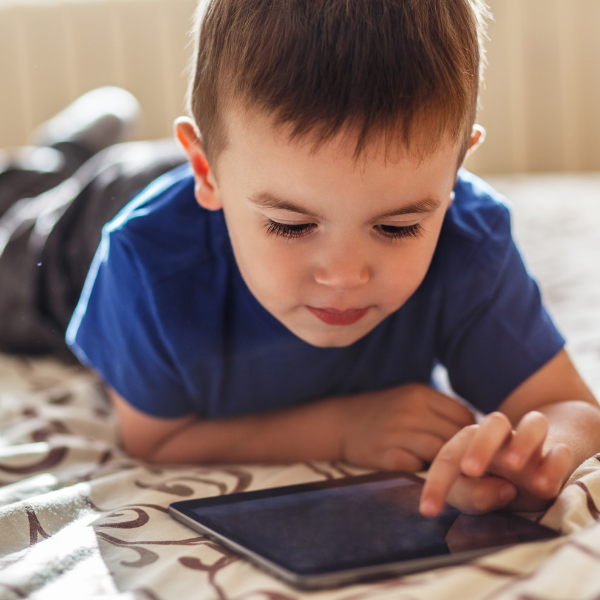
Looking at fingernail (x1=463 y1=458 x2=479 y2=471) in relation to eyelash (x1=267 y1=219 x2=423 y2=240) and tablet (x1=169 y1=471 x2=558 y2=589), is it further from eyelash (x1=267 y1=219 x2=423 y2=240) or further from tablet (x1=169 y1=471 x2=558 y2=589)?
eyelash (x1=267 y1=219 x2=423 y2=240)

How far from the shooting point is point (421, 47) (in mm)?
483

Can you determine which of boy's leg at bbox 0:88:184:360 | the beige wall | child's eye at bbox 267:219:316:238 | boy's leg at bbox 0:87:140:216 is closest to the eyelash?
child's eye at bbox 267:219:316:238

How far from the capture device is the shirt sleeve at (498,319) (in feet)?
2.16

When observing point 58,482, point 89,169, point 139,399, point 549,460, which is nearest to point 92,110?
point 89,169

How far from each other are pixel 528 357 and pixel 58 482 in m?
0.40

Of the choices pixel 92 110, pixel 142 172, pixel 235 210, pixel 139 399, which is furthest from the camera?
pixel 92 110

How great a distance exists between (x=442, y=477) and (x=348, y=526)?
0.06 m

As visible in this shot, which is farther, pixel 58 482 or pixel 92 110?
pixel 92 110

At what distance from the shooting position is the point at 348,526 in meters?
0.43

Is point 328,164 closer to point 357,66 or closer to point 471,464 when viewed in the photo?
point 357,66

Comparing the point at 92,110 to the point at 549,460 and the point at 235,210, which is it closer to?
the point at 235,210

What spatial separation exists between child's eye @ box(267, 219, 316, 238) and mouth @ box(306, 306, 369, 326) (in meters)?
0.07

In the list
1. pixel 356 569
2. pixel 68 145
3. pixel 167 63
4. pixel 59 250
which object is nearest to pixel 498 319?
pixel 356 569

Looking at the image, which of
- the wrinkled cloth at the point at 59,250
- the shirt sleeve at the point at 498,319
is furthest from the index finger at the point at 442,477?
the wrinkled cloth at the point at 59,250
